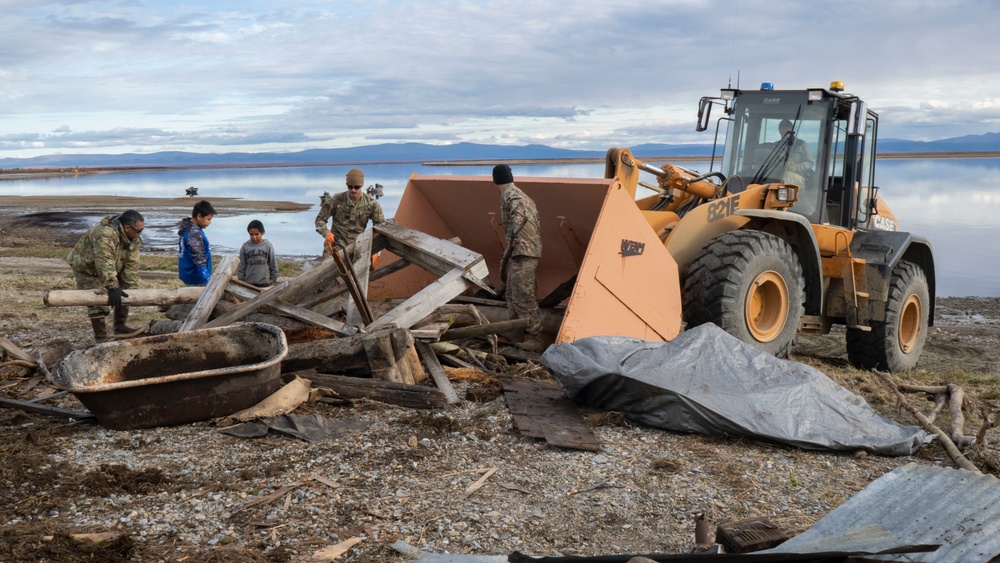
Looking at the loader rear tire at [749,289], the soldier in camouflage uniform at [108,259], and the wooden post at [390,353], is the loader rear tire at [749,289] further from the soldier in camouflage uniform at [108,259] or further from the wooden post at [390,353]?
the soldier in camouflage uniform at [108,259]

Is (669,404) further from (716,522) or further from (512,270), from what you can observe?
(512,270)

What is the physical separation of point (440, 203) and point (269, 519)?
15.7ft

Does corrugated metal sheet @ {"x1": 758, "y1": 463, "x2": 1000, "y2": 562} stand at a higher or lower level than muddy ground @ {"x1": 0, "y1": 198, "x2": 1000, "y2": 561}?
higher

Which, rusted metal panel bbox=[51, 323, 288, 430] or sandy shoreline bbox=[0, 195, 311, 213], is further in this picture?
Result: sandy shoreline bbox=[0, 195, 311, 213]

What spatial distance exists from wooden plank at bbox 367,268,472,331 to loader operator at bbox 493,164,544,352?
424 millimetres

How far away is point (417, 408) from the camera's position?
6086 millimetres

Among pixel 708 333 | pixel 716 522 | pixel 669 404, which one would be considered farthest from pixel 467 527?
pixel 708 333

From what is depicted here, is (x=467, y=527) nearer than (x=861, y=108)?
Yes

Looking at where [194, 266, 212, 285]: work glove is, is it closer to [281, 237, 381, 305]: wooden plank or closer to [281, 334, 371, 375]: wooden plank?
[281, 237, 381, 305]: wooden plank

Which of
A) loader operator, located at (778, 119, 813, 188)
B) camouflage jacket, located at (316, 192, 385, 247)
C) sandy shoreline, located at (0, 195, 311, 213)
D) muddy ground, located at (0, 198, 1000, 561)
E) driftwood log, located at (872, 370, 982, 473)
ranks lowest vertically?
muddy ground, located at (0, 198, 1000, 561)

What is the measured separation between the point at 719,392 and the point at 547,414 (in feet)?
3.71

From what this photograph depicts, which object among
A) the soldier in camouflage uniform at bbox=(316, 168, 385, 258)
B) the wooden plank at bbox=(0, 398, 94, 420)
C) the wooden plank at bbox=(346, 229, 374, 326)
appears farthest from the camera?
the soldier in camouflage uniform at bbox=(316, 168, 385, 258)

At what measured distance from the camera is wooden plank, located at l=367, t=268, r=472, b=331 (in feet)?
21.8

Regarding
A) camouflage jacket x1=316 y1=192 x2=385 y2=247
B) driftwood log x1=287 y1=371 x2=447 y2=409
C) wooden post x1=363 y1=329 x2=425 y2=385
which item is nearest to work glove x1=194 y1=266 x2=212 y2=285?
camouflage jacket x1=316 y1=192 x2=385 y2=247
